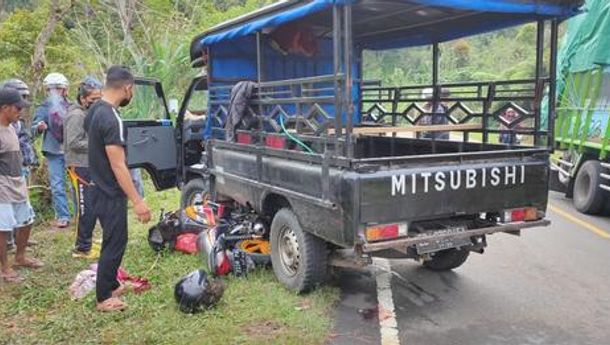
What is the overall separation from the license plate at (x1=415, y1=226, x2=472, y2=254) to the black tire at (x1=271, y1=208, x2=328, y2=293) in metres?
0.84

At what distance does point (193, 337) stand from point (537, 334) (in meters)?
2.38

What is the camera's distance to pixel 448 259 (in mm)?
5625

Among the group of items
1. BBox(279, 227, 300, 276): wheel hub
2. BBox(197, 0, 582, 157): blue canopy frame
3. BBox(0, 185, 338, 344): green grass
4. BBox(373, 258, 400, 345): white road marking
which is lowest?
BBox(373, 258, 400, 345): white road marking

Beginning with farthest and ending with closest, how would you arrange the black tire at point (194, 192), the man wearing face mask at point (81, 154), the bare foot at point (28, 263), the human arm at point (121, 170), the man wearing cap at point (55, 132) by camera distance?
the black tire at point (194, 192)
the man wearing cap at point (55, 132)
the man wearing face mask at point (81, 154)
the bare foot at point (28, 263)
the human arm at point (121, 170)

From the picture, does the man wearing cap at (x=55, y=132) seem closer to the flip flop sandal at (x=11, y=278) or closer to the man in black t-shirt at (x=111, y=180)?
the flip flop sandal at (x=11, y=278)

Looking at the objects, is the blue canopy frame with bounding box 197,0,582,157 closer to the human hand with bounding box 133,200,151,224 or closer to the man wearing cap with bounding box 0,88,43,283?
the human hand with bounding box 133,200,151,224

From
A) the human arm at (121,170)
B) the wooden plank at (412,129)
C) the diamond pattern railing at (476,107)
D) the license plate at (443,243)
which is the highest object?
the diamond pattern railing at (476,107)

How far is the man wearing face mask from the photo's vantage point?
237 inches

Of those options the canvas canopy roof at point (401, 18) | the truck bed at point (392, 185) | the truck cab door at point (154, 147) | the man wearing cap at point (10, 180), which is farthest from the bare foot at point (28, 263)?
the canvas canopy roof at point (401, 18)

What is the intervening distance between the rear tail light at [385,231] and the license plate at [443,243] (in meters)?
0.18

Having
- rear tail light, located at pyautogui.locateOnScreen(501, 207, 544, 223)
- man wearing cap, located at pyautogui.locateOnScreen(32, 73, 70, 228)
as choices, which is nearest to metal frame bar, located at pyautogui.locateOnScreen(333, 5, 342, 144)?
rear tail light, located at pyautogui.locateOnScreen(501, 207, 544, 223)

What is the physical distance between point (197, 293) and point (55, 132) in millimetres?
3443

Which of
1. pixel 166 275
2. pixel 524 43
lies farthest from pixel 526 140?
pixel 524 43

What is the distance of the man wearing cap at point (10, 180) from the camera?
5.09m
